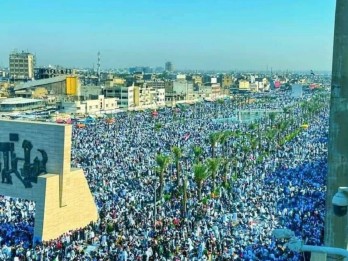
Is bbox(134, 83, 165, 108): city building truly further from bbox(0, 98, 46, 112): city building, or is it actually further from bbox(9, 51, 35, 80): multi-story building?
bbox(9, 51, 35, 80): multi-story building

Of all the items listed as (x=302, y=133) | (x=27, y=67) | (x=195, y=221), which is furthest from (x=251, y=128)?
(x=27, y=67)

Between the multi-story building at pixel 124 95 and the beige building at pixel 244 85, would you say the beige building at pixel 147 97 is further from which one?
A: the beige building at pixel 244 85

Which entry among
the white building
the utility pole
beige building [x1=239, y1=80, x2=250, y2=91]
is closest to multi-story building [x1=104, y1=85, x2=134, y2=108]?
the white building

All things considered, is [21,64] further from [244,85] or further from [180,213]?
[180,213]

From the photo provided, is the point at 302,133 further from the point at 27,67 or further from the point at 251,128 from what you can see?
the point at 27,67

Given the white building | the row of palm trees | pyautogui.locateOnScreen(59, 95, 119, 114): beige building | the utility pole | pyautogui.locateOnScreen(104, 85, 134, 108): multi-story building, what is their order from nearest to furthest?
the utility pole → the row of palm trees → pyautogui.locateOnScreen(59, 95, 119, 114): beige building → pyautogui.locateOnScreen(104, 85, 134, 108): multi-story building → the white building

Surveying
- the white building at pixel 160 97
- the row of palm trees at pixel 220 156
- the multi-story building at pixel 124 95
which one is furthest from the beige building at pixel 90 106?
the row of palm trees at pixel 220 156

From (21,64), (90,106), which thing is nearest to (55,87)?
(90,106)

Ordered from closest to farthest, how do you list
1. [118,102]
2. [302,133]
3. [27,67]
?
[302,133] → [118,102] → [27,67]
